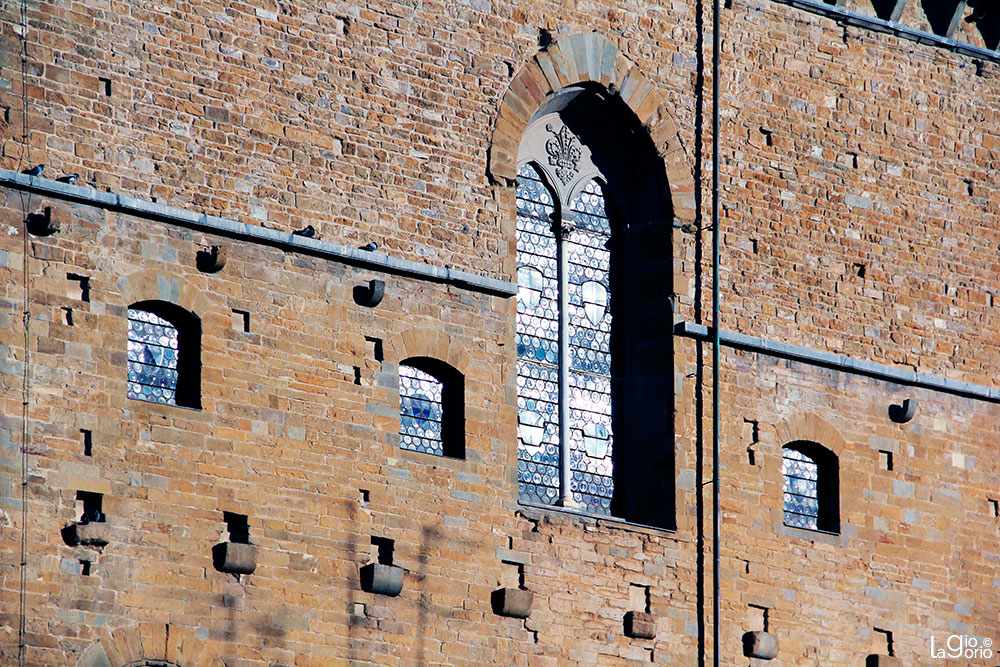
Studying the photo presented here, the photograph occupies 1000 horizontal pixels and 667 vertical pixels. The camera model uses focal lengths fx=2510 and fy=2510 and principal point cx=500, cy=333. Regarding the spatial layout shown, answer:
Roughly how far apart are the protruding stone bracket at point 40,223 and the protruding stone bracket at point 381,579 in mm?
3651

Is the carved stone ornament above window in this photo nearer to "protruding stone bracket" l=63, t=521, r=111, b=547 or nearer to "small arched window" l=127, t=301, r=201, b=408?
"small arched window" l=127, t=301, r=201, b=408

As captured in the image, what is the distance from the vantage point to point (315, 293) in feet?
66.6

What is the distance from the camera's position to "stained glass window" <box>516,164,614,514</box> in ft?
71.3

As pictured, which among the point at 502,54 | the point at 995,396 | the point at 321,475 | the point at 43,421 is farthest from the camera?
the point at 995,396

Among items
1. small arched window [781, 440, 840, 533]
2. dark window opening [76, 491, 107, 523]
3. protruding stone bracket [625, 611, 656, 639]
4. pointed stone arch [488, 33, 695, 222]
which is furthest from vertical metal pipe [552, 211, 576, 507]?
dark window opening [76, 491, 107, 523]

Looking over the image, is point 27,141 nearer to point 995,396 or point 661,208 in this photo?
point 661,208

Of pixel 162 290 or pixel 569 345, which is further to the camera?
pixel 569 345

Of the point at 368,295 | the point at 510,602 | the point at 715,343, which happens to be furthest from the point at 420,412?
the point at 715,343

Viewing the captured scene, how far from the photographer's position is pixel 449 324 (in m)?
21.0

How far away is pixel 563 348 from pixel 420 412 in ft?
5.77

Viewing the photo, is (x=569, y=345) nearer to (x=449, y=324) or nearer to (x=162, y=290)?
(x=449, y=324)

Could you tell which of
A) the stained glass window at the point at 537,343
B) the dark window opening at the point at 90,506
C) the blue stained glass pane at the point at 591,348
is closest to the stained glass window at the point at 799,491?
the blue stained glass pane at the point at 591,348

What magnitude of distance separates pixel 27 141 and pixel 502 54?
4598 millimetres

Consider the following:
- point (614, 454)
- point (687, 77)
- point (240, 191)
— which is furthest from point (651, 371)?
point (240, 191)
